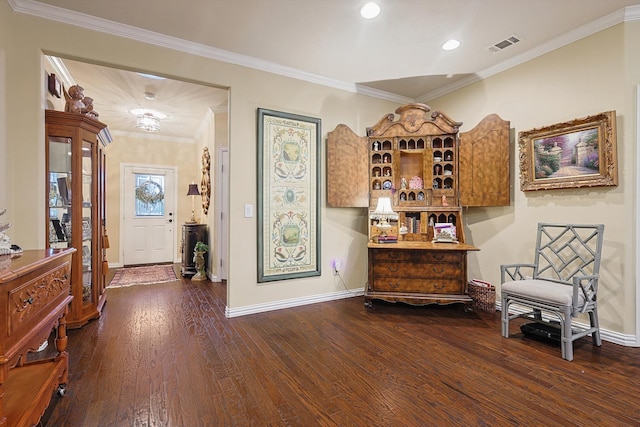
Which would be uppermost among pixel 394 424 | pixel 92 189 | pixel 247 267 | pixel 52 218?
pixel 92 189

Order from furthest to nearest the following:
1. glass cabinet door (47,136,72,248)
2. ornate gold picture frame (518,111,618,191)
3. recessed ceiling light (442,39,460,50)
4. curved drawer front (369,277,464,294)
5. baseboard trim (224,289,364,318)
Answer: curved drawer front (369,277,464,294) < baseboard trim (224,289,364,318) < recessed ceiling light (442,39,460,50) < glass cabinet door (47,136,72,248) < ornate gold picture frame (518,111,618,191)

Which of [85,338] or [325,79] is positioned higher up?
[325,79]

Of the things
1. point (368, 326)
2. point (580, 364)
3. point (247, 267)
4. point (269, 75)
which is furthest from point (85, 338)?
point (580, 364)

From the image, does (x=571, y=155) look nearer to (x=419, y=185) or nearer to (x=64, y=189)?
(x=419, y=185)

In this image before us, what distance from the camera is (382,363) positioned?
86.8 inches

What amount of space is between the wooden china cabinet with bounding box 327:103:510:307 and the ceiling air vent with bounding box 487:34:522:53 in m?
0.69

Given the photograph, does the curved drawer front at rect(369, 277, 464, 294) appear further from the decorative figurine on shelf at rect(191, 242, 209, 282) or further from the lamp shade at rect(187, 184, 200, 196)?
the lamp shade at rect(187, 184, 200, 196)

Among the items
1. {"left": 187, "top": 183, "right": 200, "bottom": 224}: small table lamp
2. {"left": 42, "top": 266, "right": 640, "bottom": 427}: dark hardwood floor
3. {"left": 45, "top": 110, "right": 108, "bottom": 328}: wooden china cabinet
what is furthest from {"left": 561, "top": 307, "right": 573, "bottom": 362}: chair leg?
{"left": 187, "top": 183, "right": 200, "bottom": 224}: small table lamp

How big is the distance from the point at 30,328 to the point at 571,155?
4.09 metres

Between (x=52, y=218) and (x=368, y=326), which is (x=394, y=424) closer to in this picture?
(x=368, y=326)

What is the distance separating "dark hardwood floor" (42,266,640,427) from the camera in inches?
64.9

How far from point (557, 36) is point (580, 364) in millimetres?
2886

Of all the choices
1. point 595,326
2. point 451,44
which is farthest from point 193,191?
point 595,326

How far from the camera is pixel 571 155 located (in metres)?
2.79
